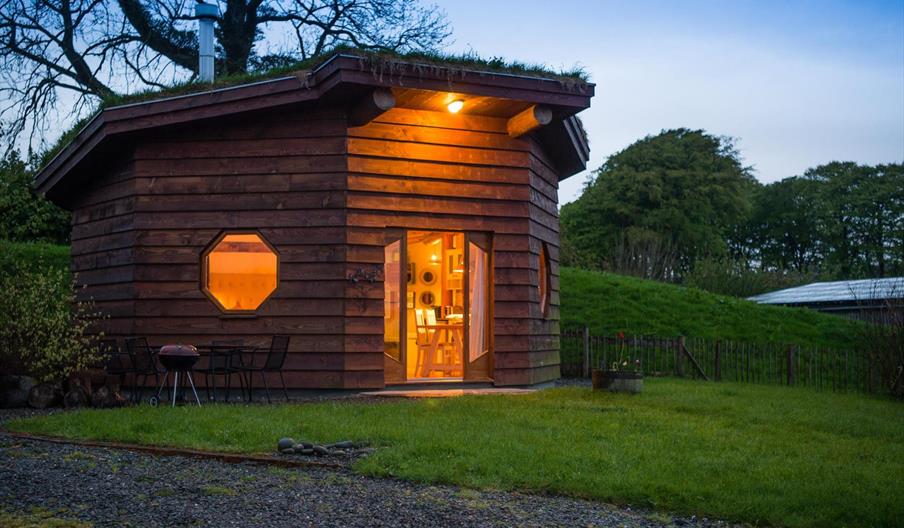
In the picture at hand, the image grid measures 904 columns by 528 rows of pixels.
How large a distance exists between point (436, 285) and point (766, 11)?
28.2 ft

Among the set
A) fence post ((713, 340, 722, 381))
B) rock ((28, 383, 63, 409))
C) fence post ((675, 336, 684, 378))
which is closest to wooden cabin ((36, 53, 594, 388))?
rock ((28, 383, 63, 409))

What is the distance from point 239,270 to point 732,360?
9889mm

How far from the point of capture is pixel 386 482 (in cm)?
613

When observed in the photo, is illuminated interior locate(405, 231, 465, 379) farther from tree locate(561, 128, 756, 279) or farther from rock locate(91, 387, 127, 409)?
tree locate(561, 128, 756, 279)

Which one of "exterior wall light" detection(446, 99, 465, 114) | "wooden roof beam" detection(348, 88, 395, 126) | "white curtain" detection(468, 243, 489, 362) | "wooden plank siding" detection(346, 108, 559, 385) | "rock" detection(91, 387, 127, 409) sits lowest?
"rock" detection(91, 387, 127, 409)

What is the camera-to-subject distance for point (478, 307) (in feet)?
40.5

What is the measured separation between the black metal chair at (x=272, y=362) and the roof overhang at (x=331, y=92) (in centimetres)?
292

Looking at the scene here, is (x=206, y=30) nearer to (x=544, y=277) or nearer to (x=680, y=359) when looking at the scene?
(x=544, y=277)

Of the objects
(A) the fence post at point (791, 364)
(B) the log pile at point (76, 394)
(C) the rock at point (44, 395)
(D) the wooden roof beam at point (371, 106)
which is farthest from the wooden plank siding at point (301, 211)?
(A) the fence post at point (791, 364)

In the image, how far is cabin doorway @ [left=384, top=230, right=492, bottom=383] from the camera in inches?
463

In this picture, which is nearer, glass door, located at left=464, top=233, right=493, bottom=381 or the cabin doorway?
the cabin doorway

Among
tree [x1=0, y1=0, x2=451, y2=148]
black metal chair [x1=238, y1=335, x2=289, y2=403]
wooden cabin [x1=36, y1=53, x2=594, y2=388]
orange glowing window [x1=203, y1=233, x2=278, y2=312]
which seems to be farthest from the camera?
tree [x1=0, y1=0, x2=451, y2=148]

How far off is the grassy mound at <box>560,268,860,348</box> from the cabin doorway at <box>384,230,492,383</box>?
24.3 ft

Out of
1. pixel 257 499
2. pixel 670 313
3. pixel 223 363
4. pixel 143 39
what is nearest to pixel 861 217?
pixel 670 313
